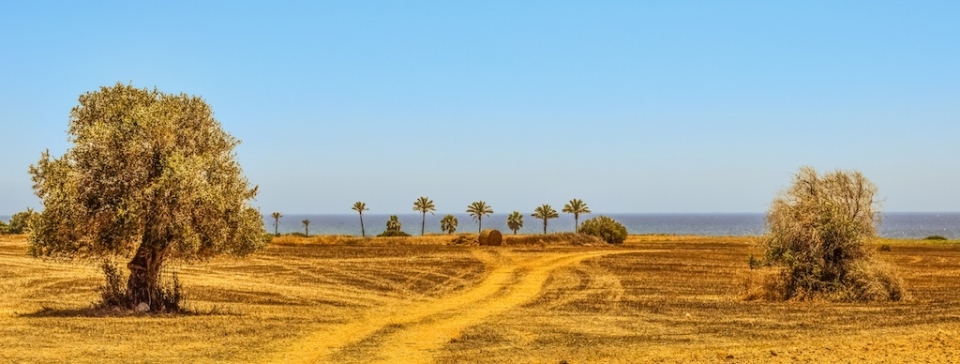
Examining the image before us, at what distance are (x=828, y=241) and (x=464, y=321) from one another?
53.4 feet

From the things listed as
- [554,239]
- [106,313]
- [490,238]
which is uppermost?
[490,238]

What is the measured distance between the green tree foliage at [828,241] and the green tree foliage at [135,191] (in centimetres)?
2110

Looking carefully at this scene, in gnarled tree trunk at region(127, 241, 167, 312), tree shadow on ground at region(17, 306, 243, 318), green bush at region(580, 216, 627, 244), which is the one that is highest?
green bush at region(580, 216, 627, 244)

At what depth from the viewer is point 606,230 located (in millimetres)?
91438

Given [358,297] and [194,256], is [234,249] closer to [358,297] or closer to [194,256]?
[194,256]

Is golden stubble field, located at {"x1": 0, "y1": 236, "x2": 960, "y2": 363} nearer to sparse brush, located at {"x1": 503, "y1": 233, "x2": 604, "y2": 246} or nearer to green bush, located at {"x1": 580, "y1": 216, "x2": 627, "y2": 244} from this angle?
sparse brush, located at {"x1": 503, "y1": 233, "x2": 604, "y2": 246}

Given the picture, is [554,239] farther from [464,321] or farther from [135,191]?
[135,191]

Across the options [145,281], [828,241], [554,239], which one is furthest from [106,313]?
[554,239]

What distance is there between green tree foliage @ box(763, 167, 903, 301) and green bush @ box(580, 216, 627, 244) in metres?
57.5

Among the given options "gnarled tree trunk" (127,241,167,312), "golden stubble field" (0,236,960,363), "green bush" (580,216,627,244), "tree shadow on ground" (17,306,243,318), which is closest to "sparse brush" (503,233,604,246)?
"green bush" (580,216,627,244)

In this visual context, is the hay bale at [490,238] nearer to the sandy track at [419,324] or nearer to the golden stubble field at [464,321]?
the golden stubble field at [464,321]

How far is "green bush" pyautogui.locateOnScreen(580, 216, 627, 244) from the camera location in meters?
90.7

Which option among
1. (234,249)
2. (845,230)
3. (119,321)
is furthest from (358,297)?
(845,230)

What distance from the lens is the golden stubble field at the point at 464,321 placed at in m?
18.4
